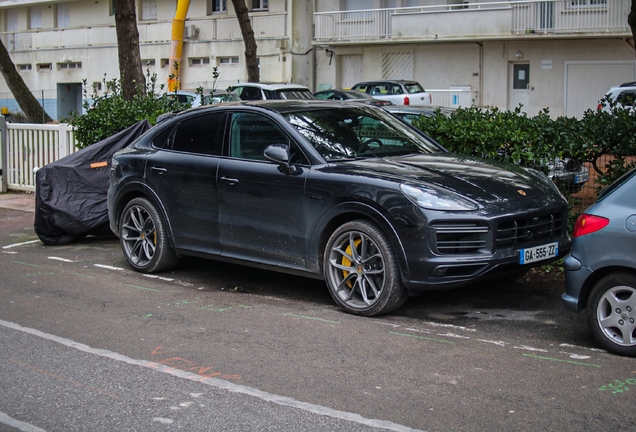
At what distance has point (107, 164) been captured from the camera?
11852 millimetres

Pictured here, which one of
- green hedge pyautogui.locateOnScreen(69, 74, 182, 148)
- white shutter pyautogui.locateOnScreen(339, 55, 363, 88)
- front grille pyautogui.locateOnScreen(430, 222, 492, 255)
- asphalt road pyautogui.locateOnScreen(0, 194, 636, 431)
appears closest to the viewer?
asphalt road pyautogui.locateOnScreen(0, 194, 636, 431)

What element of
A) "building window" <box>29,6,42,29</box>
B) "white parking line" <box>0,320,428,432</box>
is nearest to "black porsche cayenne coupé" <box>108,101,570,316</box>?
"white parking line" <box>0,320,428,432</box>

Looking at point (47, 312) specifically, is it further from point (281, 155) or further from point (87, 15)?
point (87, 15)

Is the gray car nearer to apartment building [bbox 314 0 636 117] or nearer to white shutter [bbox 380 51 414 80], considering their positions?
apartment building [bbox 314 0 636 117]

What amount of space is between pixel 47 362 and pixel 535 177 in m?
4.33

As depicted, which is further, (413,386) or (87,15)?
(87,15)

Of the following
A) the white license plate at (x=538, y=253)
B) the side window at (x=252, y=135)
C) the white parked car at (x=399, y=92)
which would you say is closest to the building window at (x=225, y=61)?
the white parked car at (x=399, y=92)

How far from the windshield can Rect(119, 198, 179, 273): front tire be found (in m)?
1.98

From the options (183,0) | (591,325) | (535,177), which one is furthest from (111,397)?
(183,0)

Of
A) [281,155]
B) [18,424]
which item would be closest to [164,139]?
[281,155]

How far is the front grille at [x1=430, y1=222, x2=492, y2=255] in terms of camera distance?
685 cm

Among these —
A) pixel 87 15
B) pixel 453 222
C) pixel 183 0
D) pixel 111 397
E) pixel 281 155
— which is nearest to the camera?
pixel 111 397

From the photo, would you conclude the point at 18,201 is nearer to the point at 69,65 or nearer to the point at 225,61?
the point at 225,61

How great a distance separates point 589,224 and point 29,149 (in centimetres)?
1183
